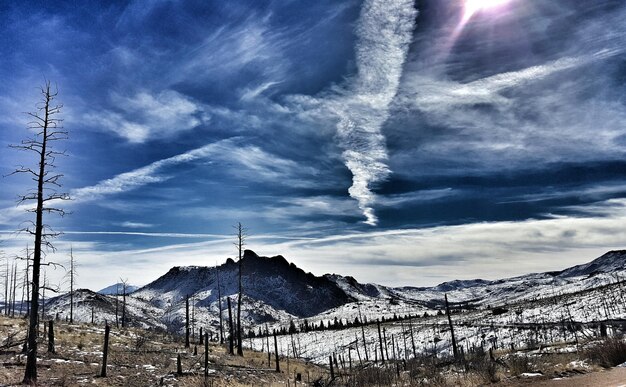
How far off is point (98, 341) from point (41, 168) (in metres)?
24.8

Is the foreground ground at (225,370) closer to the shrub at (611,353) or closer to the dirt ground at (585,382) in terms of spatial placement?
the dirt ground at (585,382)

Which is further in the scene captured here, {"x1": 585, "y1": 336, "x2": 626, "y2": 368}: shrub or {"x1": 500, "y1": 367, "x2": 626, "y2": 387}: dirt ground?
{"x1": 585, "y1": 336, "x2": 626, "y2": 368}: shrub

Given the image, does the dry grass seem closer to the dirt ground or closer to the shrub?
the dirt ground

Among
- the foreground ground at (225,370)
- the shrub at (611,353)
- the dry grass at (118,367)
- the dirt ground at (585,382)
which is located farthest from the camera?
the dry grass at (118,367)

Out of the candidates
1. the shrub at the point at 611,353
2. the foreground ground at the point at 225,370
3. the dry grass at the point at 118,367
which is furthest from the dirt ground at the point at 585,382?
the dry grass at the point at 118,367

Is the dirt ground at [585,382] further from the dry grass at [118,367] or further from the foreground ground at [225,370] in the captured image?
the dry grass at [118,367]

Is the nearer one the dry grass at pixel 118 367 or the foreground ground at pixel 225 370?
the foreground ground at pixel 225 370

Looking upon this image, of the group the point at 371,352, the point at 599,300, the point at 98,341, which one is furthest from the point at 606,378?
the point at 599,300

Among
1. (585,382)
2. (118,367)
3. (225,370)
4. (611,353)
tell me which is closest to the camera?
(585,382)

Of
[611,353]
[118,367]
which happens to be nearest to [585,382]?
[611,353]

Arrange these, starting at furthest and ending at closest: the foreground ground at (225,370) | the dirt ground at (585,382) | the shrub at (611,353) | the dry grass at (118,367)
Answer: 1. the dry grass at (118,367)
2. the shrub at (611,353)
3. the foreground ground at (225,370)
4. the dirt ground at (585,382)

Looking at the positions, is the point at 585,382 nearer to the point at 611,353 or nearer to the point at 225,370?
the point at 611,353

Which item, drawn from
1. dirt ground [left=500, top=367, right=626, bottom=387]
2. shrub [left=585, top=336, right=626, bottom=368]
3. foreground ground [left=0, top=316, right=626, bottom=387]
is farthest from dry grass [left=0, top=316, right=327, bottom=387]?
shrub [left=585, top=336, right=626, bottom=368]

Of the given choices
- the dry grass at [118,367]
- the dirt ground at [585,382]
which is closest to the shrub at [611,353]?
the dirt ground at [585,382]
